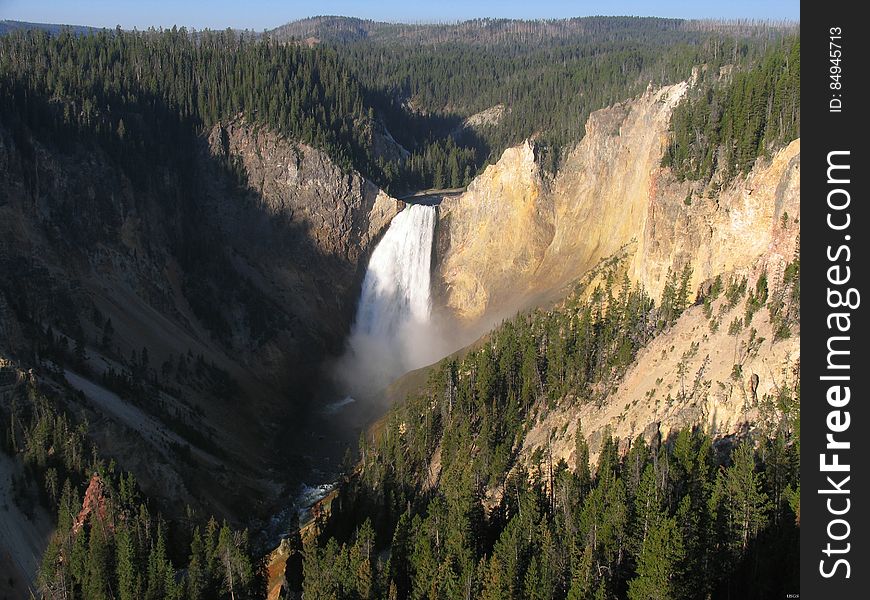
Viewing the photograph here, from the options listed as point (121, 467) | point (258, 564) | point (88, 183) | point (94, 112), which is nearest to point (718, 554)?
point (258, 564)

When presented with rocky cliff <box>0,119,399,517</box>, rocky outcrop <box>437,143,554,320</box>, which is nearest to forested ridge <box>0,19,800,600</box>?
rocky cliff <box>0,119,399,517</box>

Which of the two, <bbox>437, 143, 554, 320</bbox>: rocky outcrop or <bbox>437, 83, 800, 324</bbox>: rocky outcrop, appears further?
<bbox>437, 143, 554, 320</bbox>: rocky outcrop

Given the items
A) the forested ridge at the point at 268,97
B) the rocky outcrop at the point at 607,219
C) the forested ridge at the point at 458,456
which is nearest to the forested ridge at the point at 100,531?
the forested ridge at the point at 458,456

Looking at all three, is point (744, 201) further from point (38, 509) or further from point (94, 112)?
point (94, 112)

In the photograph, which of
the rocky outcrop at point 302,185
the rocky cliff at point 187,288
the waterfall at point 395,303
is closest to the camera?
the rocky cliff at point 187,288

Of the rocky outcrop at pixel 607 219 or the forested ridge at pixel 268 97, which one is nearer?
the rocky outcrop at pixel 607 219

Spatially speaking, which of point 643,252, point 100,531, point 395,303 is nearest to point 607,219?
point 643,252

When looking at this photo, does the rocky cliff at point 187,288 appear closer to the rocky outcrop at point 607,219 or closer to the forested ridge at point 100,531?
the forested ridge at point 100,531

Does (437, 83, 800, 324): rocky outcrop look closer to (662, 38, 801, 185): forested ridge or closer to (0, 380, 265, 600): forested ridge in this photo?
(662, 38, 801, 185): forested ridge
